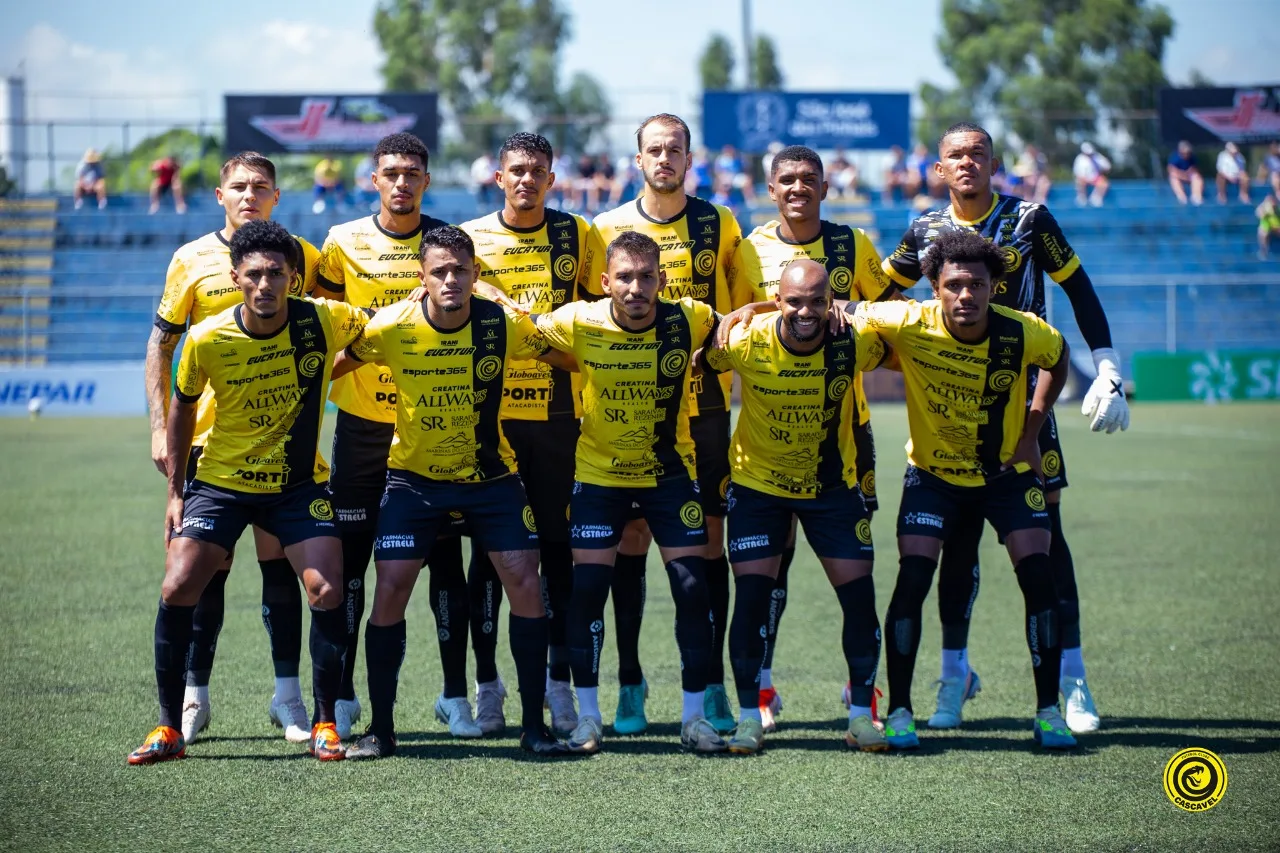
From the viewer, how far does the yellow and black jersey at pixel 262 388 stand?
5.47 meters

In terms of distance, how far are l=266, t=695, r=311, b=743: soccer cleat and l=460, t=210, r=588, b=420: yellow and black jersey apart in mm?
1538

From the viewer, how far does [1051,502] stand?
621 cm

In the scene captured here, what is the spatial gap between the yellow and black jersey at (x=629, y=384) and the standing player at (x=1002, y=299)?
123 centimetres

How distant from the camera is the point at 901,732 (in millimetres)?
5613

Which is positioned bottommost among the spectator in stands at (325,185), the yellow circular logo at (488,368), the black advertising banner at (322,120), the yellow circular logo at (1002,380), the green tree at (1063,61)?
the yellow circular logo at (1002,380)

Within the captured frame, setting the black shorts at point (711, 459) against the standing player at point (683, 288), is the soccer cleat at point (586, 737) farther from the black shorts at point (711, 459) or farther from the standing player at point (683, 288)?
the black shorts at point (711, 459)

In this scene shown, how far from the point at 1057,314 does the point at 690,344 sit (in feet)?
75.7

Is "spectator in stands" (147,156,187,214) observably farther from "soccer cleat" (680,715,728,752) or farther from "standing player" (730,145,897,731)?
"soccer cleat" (680,715,728,752)

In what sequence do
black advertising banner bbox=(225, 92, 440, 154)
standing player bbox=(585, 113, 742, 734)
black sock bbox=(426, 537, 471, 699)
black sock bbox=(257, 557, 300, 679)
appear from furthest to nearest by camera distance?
black advertising banner bbox=(225, 92, 440, 154) < black sock bbox=(426, 537, 471, 699) < standing player bbox=(585, 113, 742, 734) < black sock bbox=(257, 557, 300, 679)

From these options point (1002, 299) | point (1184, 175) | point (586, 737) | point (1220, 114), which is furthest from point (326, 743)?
point (1184, 175)

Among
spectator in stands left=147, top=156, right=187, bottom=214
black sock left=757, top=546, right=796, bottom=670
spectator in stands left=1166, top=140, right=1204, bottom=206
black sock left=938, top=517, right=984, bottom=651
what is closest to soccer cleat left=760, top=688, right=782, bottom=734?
black sock left=757, top=546, right=796, bottom=670

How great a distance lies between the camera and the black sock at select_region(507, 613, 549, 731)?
18.5 ft

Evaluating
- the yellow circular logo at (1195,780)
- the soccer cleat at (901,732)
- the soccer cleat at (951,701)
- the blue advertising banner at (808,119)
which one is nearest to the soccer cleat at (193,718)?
the soccer cleat at (901,732)

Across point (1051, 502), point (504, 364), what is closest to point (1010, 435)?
point (1051, 502)
